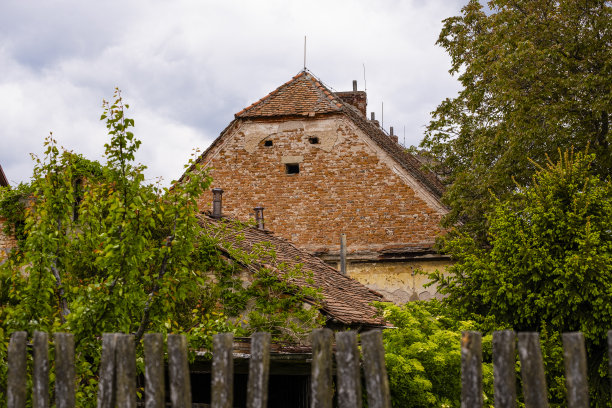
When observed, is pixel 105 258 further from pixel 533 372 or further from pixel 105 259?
pixel 533 372

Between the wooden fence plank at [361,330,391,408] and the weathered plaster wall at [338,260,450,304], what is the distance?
15.7m

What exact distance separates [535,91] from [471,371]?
13.8 m

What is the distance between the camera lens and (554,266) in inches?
438

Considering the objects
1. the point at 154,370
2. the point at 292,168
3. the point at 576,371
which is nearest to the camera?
the point at 576,371

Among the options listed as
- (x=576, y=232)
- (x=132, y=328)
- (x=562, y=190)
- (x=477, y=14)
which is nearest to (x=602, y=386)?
(x=576, y=232)

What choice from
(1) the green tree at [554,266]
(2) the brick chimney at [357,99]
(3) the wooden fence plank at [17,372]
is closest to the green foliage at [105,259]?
(3) the wooden fence plank at [17,372]

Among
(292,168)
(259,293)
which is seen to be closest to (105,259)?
(259,293)

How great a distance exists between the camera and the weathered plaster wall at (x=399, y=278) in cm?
1866

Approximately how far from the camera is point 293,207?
2009 cm

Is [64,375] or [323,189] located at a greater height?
[323,189]

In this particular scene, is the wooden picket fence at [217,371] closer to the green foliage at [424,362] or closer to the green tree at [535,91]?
the green foliage at [424,362]

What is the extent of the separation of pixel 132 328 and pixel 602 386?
7903 mm

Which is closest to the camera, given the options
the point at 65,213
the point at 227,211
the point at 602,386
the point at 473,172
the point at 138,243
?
the point at 138,243

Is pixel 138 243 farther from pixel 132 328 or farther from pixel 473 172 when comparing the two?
pixel 473 172
